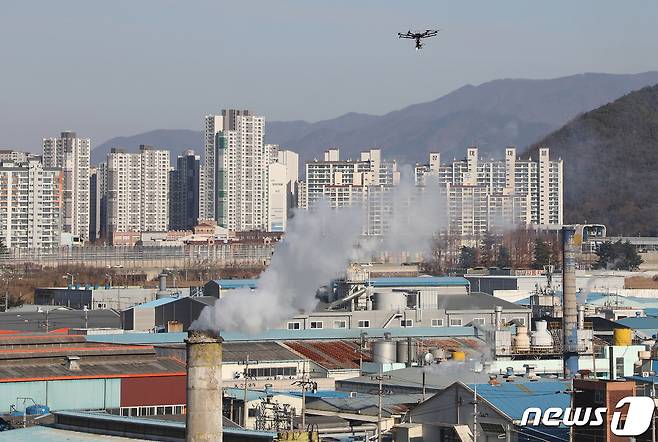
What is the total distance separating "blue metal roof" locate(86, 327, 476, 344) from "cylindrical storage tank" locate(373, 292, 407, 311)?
4310 millimetres

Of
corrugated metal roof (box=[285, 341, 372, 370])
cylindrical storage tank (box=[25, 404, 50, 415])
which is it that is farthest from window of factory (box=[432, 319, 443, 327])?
cylindrical storage tank (box=[25, 404, 50, 415])

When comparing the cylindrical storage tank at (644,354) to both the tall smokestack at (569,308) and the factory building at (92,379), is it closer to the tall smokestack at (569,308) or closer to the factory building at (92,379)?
the tall smokestack at (569,308)

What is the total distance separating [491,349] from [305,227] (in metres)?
17.4

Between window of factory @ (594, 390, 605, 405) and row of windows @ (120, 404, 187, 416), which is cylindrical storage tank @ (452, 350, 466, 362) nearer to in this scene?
row of windows @ (120, 404, 187, 416)

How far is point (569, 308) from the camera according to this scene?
64250 millimetres

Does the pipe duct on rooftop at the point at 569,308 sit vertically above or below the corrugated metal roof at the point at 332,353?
above

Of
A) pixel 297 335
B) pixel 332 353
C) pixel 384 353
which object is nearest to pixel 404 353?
pixel 384 353

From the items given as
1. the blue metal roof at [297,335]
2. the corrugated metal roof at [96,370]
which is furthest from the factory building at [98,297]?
the corrugated metal roof at [96,370]

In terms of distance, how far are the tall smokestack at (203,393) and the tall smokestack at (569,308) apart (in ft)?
73.2

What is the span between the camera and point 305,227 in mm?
43906

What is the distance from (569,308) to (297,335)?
33.0 ft

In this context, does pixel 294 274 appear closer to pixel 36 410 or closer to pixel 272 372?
pixel 36 410

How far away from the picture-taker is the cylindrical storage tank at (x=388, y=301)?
71.5m

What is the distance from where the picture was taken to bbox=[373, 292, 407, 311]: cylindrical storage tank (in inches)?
2815
